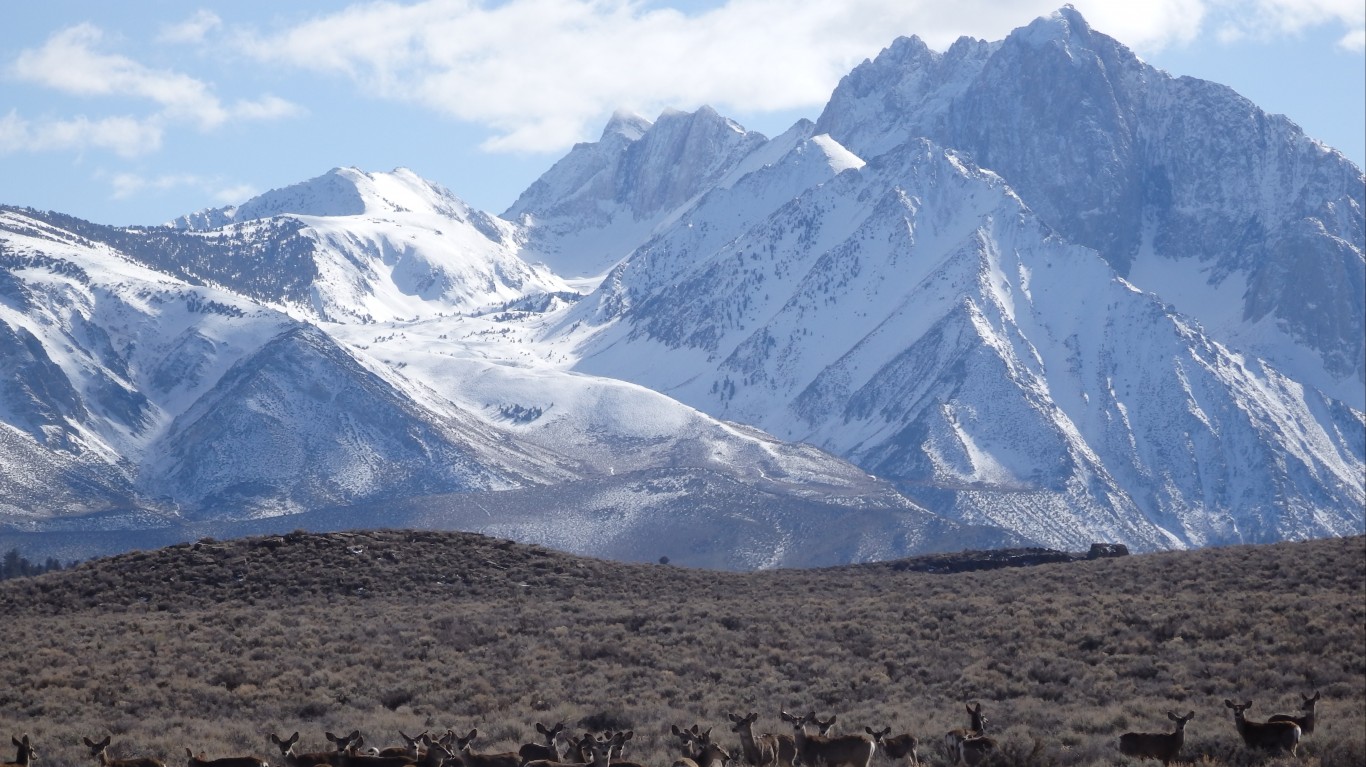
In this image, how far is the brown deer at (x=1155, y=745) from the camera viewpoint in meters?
27.4

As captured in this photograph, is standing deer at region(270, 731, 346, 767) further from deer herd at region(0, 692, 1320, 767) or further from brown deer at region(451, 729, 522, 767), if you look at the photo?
brown deer at region(451, 729, 522, 767)

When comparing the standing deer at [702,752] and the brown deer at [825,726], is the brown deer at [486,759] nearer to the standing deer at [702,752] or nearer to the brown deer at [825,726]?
the standing deer at [702,752]

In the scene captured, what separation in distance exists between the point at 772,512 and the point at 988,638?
5179 inches

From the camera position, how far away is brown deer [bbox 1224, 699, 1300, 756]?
90.8 feet

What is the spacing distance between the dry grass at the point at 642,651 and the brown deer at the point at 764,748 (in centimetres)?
132

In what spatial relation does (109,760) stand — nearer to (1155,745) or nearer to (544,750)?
(544,750)

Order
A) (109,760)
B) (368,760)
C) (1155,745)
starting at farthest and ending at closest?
1. (1155,745)
2. (109,760)
3. (368,760)

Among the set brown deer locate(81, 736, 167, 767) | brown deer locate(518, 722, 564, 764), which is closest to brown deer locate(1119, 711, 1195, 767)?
brown deer locate(518, 722, 564, 764)

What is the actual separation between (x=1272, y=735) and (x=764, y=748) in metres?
8.26

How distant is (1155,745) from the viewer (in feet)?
90.2

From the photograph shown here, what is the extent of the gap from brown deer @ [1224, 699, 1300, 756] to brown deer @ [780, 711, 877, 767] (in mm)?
6099

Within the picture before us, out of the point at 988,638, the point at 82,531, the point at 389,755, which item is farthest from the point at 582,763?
→ the point at 82,531

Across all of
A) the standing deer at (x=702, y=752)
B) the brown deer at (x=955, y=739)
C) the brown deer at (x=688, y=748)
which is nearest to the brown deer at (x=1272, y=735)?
the brown deer at (x=955, y=739)

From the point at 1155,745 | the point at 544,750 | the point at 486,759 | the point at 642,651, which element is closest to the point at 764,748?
the point at 544,750
